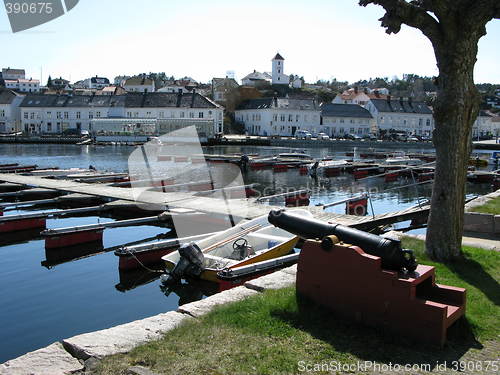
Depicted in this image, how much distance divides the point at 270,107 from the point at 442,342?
103 m

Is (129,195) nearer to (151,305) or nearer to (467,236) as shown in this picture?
(151,305)

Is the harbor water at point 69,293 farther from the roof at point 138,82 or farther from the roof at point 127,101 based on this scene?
the roof at point 138,82

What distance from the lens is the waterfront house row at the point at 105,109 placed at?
336 ft

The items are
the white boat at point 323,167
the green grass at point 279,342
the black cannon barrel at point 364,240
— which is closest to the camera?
the green grass at point 279,342

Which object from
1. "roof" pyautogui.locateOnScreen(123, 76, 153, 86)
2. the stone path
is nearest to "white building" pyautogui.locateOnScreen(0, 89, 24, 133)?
"roof" pyautogui.locateOnScreen(123, 76, 153, 86)

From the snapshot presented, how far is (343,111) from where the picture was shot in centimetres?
11450

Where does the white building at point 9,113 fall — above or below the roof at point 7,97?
below

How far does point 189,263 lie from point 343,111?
10661 cm

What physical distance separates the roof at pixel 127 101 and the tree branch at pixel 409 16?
95.1 metres

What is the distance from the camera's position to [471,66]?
28.8 feet

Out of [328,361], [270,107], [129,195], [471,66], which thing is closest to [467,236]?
[471,66]

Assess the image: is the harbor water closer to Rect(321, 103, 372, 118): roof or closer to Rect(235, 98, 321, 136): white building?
Rect(235, 98, 321, 136): white building

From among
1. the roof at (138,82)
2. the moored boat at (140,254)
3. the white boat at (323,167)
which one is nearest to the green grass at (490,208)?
the moored boat at (140,254)

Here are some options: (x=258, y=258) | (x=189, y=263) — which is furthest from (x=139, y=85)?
(x=189, y=263)
